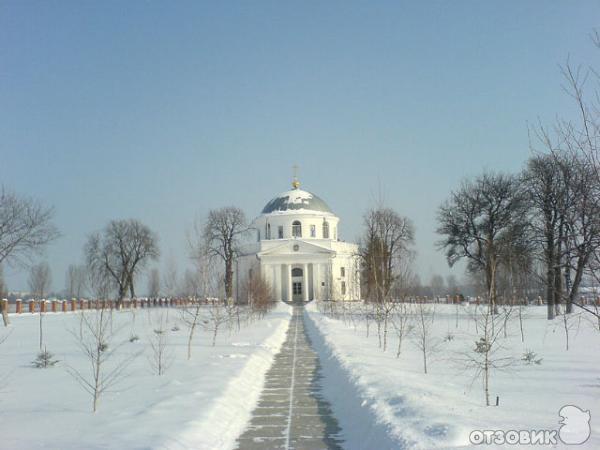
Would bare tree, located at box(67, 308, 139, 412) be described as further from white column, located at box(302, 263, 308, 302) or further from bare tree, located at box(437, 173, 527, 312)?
white column, located at box(302, 263, 308, 302)

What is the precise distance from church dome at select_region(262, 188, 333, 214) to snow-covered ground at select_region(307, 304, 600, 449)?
65092 mm

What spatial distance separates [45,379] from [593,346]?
653 inches

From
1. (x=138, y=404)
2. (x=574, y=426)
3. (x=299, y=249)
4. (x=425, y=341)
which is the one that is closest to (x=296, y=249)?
(x=299, y=249)

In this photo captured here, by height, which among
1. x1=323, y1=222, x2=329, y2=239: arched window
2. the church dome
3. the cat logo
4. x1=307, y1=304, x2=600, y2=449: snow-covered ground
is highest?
the church dome

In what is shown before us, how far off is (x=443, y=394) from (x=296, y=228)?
240 feet

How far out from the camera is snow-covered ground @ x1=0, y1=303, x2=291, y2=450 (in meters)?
7.98

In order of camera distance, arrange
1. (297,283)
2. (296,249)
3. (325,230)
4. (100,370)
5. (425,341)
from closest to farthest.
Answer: (100,370)
(425,341)
(296,249)
(297,283)
(325,230)

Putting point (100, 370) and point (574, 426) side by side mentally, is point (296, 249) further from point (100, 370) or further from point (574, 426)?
point (574, 426)

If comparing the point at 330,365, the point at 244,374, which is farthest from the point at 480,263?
the point at 244,374

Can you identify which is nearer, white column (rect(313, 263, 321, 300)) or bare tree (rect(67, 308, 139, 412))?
bare tree (rect(67, 308, 139, 412))

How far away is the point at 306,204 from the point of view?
84.8 meters

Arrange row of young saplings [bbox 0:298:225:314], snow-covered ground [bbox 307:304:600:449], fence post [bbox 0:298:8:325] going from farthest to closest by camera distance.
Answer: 1. row of young saplings [bbox 0:298:225:314]
2. fence post [bbox 0:298:8:325]
3. snow-covered ground [bbox 307:304:600:449]

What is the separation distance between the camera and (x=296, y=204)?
84.7 metres

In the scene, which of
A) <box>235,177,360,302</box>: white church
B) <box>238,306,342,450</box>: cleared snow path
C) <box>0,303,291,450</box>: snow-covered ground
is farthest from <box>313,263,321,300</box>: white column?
<box>238,306,342,450</box>: cleared snow path
